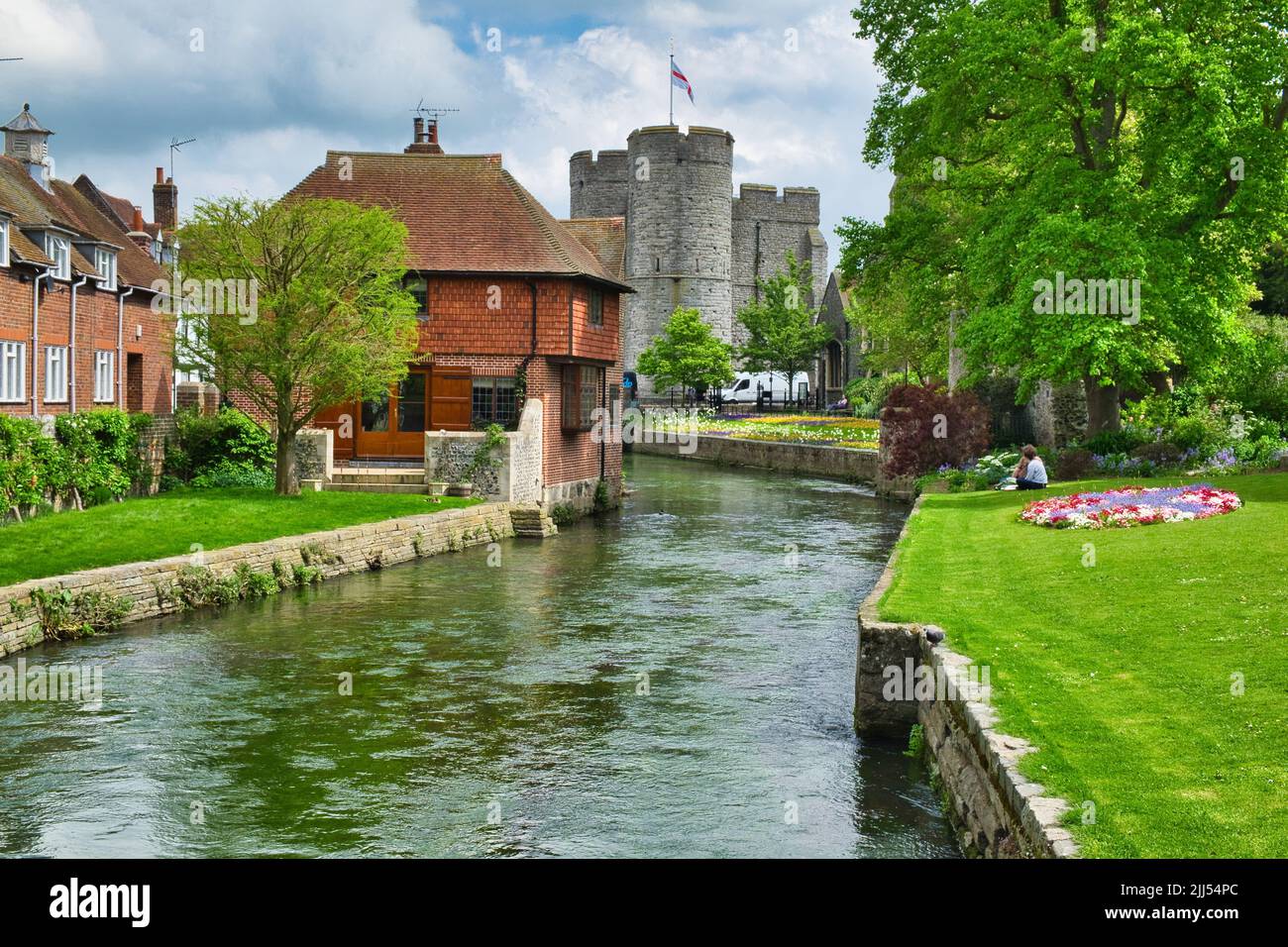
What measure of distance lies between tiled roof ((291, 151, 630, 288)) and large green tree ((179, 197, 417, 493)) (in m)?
6.25

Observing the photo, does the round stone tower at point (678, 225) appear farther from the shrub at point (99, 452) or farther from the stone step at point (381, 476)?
the shrub at point (99, 452)

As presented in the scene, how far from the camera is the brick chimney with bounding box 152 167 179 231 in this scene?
60.7m

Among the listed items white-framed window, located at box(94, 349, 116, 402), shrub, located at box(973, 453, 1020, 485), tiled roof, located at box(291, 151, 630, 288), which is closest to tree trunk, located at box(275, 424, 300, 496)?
tiled roof, located at box(291, 151, 630, 288)

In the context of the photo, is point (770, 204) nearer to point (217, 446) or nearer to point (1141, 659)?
point (217, 446)

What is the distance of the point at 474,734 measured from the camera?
1338 cm

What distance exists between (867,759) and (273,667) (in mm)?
8023

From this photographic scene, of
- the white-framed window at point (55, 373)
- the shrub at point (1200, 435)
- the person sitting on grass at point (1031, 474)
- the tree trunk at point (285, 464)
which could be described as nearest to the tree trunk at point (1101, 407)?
the shrub at point (1200, 435)

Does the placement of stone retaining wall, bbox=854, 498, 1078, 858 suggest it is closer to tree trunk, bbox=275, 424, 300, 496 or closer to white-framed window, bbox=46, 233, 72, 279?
tree trunk, bbox=275, 424, 300, 496

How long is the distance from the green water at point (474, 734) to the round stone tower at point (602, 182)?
79.9 meters

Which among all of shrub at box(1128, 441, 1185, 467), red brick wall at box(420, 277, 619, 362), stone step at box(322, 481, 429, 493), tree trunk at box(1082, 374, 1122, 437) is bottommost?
stone step at box(322, 481, 429, 493)

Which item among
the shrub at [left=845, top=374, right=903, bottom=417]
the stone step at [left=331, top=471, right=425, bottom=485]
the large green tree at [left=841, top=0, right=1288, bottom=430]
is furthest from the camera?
the shrub at [left=845, top=374, right=903, bottom=417]

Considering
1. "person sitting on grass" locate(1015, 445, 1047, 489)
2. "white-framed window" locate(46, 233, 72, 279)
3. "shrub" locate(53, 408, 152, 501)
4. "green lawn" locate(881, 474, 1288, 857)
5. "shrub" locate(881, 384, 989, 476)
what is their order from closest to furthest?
1. "green lawn" locate(881, 474, 1288, 857)
2. "shrub" locate(53, 408, 152, 501)
3. "person sitting on grass" locate(1015, 445, 1047, 489)
4. "white-framed window" locate(46, 233, 72, 279)
5. "shrub" locate(881, 384, 989, 476)

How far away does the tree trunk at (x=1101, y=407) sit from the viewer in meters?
32.1

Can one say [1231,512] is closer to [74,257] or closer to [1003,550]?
[1003,550]
